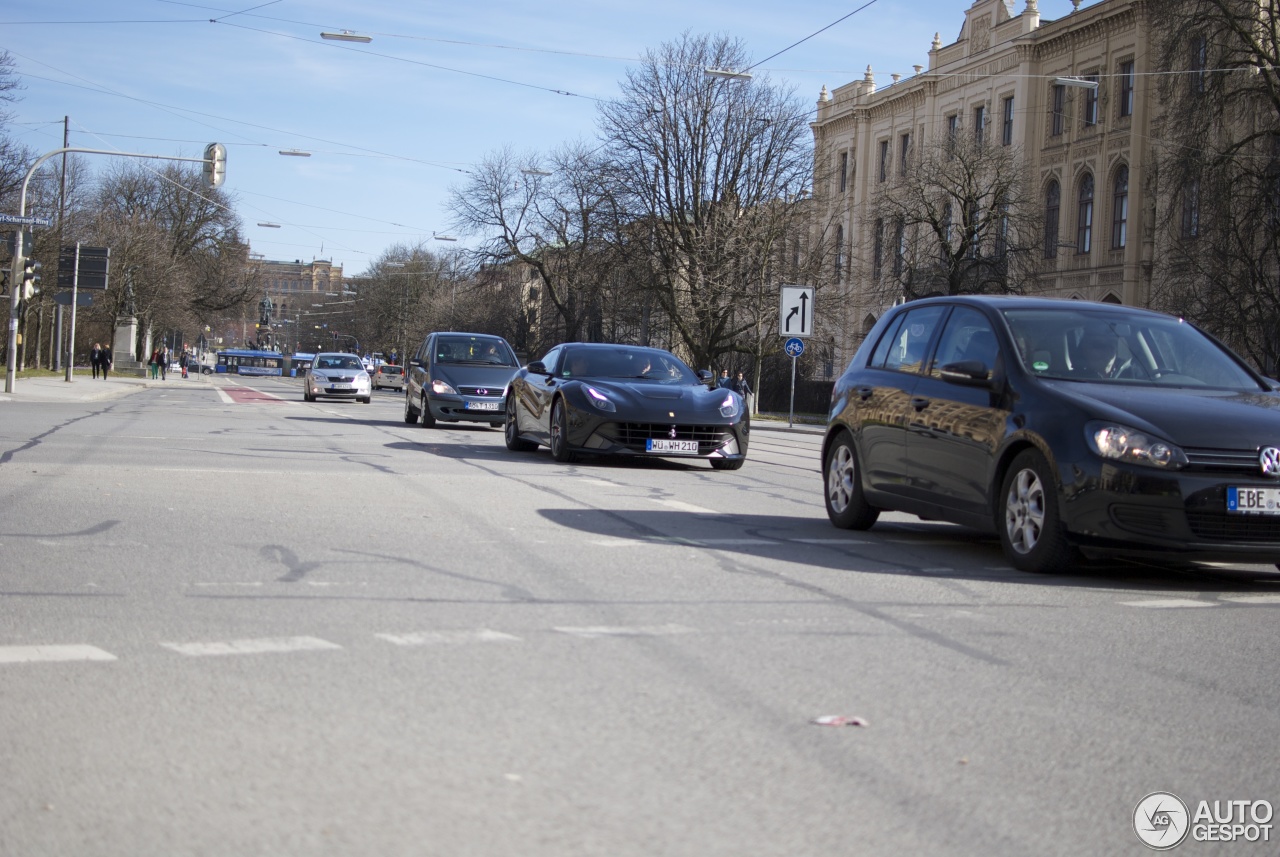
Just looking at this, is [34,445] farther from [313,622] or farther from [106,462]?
[313,622]

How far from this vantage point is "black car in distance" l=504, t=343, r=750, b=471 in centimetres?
1534

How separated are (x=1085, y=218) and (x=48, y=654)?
172 feet

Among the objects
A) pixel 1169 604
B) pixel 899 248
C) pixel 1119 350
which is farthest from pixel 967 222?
pixel 1169 604

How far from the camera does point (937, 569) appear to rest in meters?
8.45

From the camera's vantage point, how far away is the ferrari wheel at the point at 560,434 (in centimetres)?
1574

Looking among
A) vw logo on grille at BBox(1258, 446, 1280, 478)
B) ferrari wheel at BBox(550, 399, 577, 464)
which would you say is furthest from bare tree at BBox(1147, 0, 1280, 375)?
vw logo on grille at BBox(1258, 446, 1280, 478)

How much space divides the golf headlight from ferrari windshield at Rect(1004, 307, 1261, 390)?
6.71 m

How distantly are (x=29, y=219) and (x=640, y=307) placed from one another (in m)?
27.5

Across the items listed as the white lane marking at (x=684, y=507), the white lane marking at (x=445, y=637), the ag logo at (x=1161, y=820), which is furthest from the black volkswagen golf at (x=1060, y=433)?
the ag logo at (x=1161, y=820)

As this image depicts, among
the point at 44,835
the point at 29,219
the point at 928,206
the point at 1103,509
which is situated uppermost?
the point at 928,206

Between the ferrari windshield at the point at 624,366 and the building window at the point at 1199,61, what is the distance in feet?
75.3

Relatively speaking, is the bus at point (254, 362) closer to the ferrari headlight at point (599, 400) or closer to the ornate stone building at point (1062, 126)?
the ornate stone building at point (1062, 126)

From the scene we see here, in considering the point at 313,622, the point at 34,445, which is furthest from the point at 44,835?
the point at 34,445

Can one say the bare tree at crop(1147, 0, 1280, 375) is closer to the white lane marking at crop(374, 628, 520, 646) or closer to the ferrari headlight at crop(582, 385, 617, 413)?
the ferrari headlight at crop(582, 385, 617, 413)
